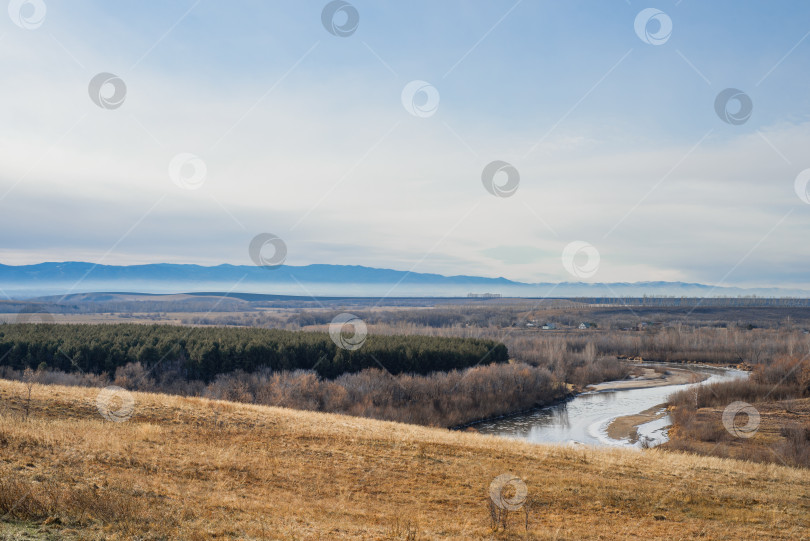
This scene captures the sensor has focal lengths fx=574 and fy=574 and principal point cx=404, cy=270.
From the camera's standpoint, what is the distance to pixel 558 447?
25.7m

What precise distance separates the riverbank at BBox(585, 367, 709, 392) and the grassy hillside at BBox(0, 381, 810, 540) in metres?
55.0

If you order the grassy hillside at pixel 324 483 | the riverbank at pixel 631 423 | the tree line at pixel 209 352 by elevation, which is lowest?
the grassy hillside at pixel 324 483

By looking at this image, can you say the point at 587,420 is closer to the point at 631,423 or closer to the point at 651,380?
the point at 631,423

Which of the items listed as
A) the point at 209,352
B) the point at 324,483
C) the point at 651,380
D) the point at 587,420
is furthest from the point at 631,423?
the point at 209,352

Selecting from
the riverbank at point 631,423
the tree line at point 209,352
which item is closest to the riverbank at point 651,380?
the tree line at point 209,352

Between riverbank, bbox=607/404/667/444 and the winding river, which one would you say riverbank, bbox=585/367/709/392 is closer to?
the winding river

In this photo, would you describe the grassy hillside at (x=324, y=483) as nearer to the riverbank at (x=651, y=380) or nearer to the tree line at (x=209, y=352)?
the tree line at (x=209, y=352)

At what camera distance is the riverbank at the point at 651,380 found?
253 feet

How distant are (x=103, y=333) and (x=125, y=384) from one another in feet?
52.2

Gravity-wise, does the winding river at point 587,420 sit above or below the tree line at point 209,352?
below

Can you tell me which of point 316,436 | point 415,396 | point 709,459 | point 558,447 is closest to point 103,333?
point 415,396

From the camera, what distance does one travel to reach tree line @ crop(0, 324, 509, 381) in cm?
6134

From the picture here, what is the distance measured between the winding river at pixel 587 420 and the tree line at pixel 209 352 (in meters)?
15.2

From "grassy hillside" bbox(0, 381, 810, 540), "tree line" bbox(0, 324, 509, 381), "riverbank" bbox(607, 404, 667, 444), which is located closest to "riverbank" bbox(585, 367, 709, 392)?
"tree line" bbox(0, 324, 509, 381)
